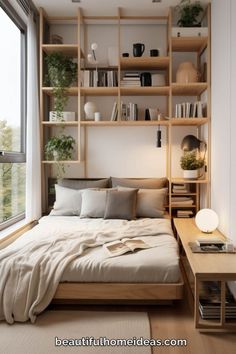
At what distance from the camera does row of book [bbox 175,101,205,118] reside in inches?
166

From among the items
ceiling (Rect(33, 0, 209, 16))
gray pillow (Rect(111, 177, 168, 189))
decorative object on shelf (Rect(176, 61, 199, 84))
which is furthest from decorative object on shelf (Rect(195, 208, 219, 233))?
ceiling (Rect(33, 0, 209, 16))

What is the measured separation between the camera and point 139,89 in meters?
4.31

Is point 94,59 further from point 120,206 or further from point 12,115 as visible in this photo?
point 120,206

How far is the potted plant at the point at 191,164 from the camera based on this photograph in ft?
13.7

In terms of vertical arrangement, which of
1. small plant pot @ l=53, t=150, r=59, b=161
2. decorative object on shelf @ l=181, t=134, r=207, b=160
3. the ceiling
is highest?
the ceiling

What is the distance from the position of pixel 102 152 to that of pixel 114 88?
34.4 inches

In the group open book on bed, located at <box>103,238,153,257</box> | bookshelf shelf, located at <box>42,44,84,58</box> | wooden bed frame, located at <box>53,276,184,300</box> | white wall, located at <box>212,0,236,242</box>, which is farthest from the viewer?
bookshelf shelf, located at <box>42,44,84,58</box>

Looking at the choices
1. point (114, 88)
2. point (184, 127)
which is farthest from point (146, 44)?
point (184, 127)

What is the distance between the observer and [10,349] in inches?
82.0

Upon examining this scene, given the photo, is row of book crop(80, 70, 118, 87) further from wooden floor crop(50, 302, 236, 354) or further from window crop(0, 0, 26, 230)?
wooden floor crop(50, 302, 236, 354)

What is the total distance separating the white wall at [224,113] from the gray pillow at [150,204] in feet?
1.95

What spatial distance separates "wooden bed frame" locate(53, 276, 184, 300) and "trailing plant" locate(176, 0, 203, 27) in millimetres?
3116

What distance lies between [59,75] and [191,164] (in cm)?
193

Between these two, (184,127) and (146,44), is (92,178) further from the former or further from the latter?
(146,44)
